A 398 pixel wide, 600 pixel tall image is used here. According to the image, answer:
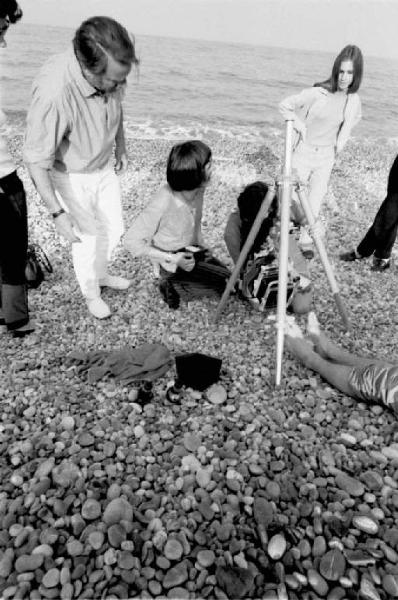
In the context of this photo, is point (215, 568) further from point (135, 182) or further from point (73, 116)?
point (135, 182)

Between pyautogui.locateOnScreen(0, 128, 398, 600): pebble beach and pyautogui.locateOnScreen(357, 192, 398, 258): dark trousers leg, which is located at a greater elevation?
pyautogui.locateOnScreen(357, 192, 398, 258): dark trousers leg

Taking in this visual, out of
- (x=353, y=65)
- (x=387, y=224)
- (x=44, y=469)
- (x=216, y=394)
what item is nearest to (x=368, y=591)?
(x=216, y=394)

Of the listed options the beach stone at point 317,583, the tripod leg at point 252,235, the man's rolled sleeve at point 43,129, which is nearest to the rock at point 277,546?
the beach stone at point 317,583

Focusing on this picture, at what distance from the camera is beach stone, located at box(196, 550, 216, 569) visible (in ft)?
7.06

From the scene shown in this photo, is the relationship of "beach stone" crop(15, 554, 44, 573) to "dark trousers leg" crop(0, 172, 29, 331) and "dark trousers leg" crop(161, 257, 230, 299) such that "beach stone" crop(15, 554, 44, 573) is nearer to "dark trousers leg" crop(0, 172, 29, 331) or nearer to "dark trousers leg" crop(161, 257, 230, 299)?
"dark trousers leg" crop(0, 172, 29, 331)

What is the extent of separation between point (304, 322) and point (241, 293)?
26.2 inches

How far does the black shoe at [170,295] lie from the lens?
4496mm

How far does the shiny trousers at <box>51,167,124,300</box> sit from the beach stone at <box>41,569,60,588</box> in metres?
2.44

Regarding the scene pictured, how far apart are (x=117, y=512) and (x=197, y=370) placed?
1174mm

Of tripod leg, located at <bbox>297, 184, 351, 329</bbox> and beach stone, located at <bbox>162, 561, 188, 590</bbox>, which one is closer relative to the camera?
beach stone, located at <bbox>162, 561, 188, 590</bbox>

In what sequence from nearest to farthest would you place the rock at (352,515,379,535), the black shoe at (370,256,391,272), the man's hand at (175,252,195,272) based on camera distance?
1. the rock at (352,515,379,535)
2. the man's hand at (175,252,195,272)
3. the black shoe at (370,256,391,272)

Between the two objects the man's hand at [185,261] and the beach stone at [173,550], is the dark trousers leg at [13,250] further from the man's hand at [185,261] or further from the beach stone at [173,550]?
the beach stone at [173,550]

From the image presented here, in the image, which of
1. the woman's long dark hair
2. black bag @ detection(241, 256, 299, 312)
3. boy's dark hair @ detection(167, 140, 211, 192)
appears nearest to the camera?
boy's dark hair @ detection(167, 140, 211, 192)

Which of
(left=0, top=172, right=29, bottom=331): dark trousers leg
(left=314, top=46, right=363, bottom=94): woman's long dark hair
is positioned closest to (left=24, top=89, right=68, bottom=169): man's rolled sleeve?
(left=0, top=172, right=29, bottom=331): dark trousers leg
